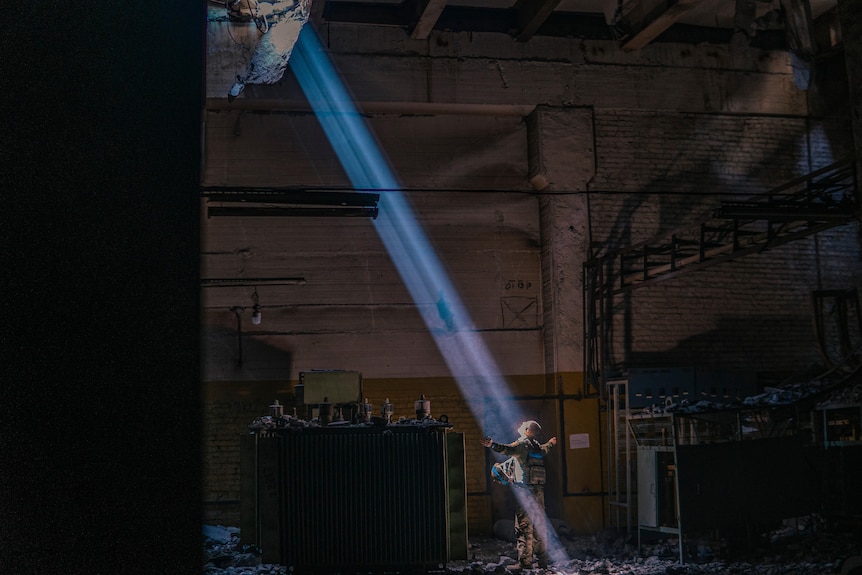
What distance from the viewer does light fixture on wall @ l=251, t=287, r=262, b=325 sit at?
41.8 ft

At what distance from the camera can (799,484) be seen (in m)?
10.2

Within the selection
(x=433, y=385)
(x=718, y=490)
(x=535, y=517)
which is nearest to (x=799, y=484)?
(x=718, y=490)

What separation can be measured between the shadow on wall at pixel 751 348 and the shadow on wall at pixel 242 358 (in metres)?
6.05

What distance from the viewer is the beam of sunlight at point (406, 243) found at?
44.6 feet

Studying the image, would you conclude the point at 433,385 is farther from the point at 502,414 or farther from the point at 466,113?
the point at 466,113

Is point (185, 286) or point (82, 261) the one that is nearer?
point (82, 261)

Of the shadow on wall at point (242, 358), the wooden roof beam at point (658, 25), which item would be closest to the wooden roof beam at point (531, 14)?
the wooden roof beam at point (658, 25)

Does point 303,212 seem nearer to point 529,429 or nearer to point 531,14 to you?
point 529,429

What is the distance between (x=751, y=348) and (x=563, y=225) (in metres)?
4.04

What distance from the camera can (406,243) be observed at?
13.9 metres

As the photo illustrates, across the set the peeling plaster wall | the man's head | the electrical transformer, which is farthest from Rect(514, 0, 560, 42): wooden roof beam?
the electrical transformer

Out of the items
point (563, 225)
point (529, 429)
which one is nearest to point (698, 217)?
point (563, 225)

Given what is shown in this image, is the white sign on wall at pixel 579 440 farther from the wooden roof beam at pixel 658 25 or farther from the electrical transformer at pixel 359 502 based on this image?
the wooden roof beam at pixel 658 25

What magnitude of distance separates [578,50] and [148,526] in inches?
551
